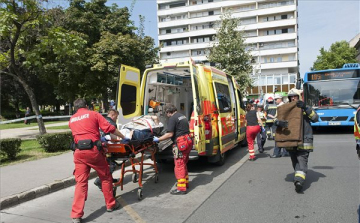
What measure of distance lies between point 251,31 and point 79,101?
178 feet

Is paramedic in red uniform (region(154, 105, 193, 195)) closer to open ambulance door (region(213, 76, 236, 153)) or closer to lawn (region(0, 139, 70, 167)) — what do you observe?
open ambulance door (region(213, 76, 236, 153))

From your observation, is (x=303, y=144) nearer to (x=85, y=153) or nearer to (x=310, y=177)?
(x=310, y=177)

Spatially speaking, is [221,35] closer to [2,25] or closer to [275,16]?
[2,25]

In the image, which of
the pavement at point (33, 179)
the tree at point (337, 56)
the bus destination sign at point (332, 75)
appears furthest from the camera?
the tree at point (337, 56)

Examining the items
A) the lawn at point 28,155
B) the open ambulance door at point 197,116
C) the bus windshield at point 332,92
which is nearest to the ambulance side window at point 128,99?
the open ambulance door at point 197,116

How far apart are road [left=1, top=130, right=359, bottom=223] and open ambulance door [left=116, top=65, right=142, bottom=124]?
1494mm

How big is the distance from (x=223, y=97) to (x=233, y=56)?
15.9 metres

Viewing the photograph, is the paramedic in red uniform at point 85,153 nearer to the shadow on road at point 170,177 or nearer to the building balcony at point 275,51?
the shadow on road at point 170,177

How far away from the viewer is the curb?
5.34 metres

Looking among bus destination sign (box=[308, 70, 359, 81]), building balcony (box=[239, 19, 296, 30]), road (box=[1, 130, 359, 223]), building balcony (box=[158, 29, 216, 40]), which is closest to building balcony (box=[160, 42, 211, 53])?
building balcony (box=[158, 29, 216, 40])

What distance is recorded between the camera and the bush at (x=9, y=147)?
862 centimetres

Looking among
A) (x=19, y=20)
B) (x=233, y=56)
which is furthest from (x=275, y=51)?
(x=19, y=20)

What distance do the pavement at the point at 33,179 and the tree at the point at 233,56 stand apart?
16552 mm

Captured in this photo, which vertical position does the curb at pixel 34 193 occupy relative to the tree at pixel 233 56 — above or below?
below
